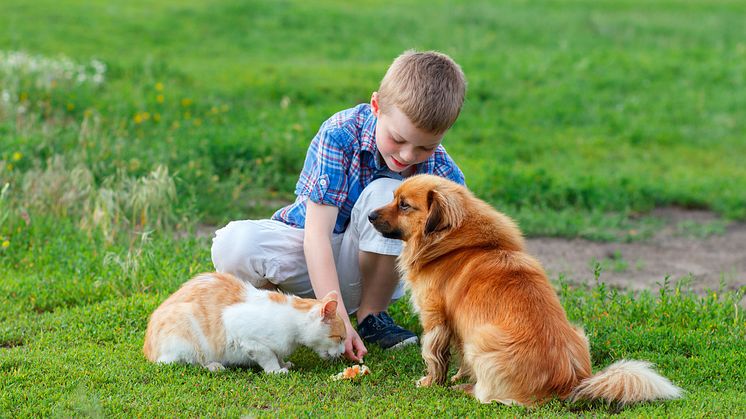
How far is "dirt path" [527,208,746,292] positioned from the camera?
7164mm

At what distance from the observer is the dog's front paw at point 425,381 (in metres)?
4.49

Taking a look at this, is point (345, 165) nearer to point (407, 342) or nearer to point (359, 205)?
point (359, 205)

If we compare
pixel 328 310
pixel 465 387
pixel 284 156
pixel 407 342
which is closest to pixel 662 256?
pixel 407 342

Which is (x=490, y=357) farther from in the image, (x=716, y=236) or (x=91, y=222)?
(x=716, y=236)

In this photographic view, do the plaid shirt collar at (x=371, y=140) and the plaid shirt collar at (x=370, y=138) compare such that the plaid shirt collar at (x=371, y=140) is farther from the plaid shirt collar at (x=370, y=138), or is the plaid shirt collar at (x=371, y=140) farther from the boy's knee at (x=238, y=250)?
the boy's knee at (x=238, y=250)

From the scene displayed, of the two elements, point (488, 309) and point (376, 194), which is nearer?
point (488, 309)

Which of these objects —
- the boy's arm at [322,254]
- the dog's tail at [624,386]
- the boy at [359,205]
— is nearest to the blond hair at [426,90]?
the boy at [359,205]

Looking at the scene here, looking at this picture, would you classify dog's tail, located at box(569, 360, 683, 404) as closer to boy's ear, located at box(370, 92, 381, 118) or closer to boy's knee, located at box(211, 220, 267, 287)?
boy's ear, located at box(370, 92, 381, 118)

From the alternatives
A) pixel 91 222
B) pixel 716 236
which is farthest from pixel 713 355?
pixel 91 222

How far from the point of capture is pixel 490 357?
4.05 metres

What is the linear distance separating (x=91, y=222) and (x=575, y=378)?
4336mm

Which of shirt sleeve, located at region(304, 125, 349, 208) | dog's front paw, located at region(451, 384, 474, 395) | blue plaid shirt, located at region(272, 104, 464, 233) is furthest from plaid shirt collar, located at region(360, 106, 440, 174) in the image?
dog's front paw, located at region(451, 384, 474, 395)

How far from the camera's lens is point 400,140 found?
15.7 feet

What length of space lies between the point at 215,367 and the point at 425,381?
1095 millimetres
